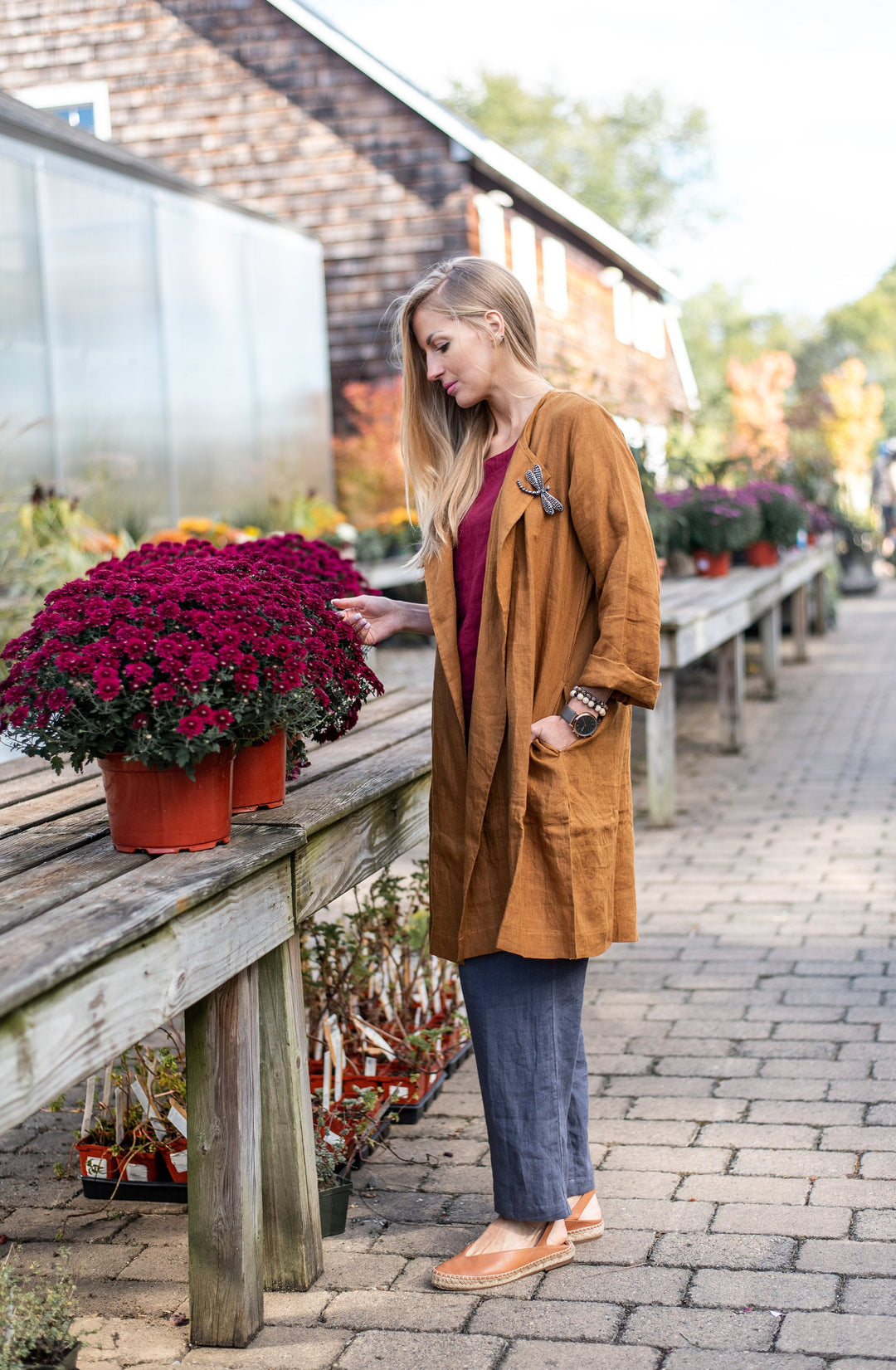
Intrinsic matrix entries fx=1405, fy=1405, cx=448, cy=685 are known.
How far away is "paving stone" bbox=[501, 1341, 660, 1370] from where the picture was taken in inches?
90.3

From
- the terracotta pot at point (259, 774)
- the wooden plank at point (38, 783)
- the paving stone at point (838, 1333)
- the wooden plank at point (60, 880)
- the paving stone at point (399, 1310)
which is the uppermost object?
the terracotta pot at point (259, 774)

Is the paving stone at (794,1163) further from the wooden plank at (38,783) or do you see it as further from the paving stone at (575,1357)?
the wooden plank at (38,783)

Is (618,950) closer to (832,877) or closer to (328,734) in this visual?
(832,877)

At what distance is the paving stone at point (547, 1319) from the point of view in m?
2.40

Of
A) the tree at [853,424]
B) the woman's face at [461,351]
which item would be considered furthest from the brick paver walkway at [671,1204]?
the tree at [853,424]

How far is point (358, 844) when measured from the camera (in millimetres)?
2812

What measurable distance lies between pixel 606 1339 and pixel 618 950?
2.33 meters

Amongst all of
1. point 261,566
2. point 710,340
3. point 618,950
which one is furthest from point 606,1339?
point 710,340

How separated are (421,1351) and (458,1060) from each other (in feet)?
4.65

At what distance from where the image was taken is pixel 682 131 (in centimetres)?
4738

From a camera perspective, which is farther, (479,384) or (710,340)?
(710,340)

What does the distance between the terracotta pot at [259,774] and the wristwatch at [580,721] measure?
1.65 feet

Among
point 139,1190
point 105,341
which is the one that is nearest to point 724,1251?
point 139,1190

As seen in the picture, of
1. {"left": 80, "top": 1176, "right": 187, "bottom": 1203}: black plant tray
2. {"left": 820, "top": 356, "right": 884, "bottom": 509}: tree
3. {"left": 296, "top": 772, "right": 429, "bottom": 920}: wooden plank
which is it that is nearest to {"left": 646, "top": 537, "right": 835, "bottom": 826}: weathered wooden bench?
{"left": 296, "top": 772, "right": 429, "bottom": 920}: wooden plank
